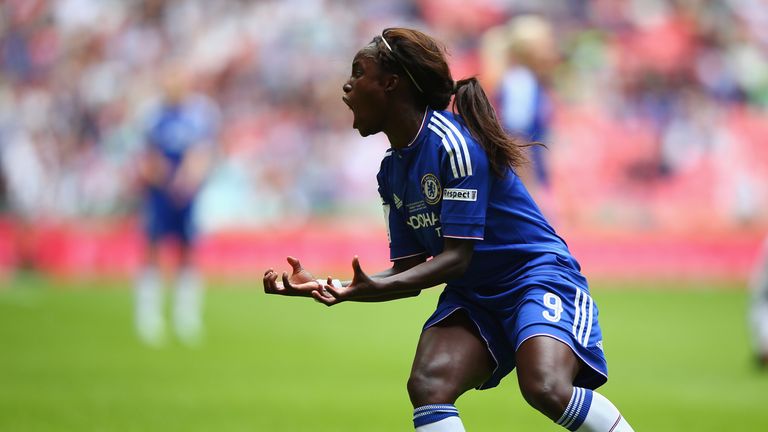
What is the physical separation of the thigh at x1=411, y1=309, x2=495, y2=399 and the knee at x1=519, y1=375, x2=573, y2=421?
1.23 feet

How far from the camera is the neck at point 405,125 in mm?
5184

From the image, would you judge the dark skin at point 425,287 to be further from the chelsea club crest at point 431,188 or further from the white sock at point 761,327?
the white sock at point 761,327

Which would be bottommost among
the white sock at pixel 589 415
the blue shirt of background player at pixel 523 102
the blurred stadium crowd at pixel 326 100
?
the white sock at pixel 589 415

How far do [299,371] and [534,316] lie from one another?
6.51 metres

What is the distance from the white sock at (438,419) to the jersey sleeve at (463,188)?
2.48 ft

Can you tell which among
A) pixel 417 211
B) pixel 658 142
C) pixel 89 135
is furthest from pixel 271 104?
pixel 417 211

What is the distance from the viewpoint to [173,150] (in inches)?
555

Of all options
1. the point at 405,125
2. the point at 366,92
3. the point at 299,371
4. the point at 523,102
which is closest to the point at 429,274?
the point at 405,125

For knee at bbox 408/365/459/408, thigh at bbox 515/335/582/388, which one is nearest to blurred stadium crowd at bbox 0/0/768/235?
knee at bbox 408/365/459/408

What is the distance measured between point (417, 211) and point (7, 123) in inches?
773

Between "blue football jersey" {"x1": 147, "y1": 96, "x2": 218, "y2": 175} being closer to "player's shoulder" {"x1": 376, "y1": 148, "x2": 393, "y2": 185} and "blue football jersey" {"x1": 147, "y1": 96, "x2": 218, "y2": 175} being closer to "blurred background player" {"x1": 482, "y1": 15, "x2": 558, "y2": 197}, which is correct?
"blurred background player" {"x1": 482, "y1": 15, "x2": 558, "y2": 197}

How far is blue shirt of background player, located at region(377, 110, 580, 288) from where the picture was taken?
5.00m

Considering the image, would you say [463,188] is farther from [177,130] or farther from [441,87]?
[177,130]

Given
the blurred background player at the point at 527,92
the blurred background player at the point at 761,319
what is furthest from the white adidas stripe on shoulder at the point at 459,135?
the blurred background player at the point at 761,319
